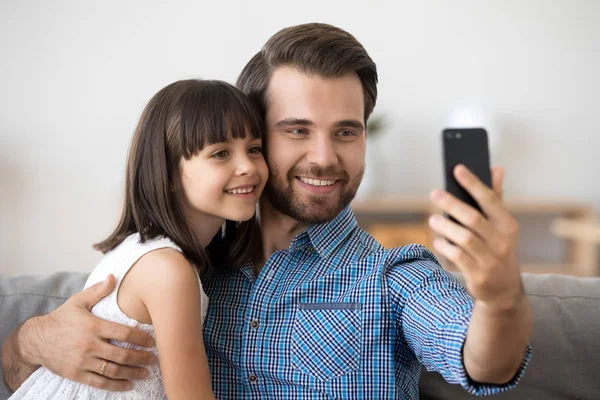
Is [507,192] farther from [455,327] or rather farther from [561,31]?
[455,327]

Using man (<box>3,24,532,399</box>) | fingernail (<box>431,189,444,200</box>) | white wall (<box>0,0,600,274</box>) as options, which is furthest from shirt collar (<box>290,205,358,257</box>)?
white wall (<box>0,0,600,274</box>)

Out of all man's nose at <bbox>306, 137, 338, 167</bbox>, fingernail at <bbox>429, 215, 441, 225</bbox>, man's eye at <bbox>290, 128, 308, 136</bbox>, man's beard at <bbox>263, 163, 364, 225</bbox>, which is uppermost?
man's eye at <bbox>290, 128, 308, 136</bbox>

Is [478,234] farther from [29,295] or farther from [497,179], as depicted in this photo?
[29,295]

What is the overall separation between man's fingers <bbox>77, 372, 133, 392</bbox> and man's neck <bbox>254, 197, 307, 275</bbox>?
423mm

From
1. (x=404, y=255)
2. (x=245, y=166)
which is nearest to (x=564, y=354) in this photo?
(x=404, y=255)

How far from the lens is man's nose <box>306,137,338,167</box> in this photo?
143cm

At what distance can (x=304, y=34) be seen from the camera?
1583mm

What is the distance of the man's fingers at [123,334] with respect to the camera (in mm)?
1191

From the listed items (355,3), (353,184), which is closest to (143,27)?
(355,3)

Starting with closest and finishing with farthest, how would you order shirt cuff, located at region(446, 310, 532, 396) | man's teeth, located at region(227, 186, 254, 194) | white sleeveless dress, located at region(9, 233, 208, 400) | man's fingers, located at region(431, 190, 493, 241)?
man's fingers, located at region(431, 190, 493, 241) → shirt cuff, located at region(446, 310, 532, 396) → white sleeveless dress, located at region(9, 233, 208, 400) → man's teeth, located at region(227, 186, 254, 194)

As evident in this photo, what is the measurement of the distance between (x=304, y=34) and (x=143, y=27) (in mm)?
2966

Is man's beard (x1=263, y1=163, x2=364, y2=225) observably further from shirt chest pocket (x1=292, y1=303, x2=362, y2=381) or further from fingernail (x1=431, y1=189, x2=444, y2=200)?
fingernail (x1=431, y1=189, x2=444, y2=200)

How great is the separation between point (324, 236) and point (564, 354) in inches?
22.6

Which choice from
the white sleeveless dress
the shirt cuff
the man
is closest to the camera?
the shirt cuff
